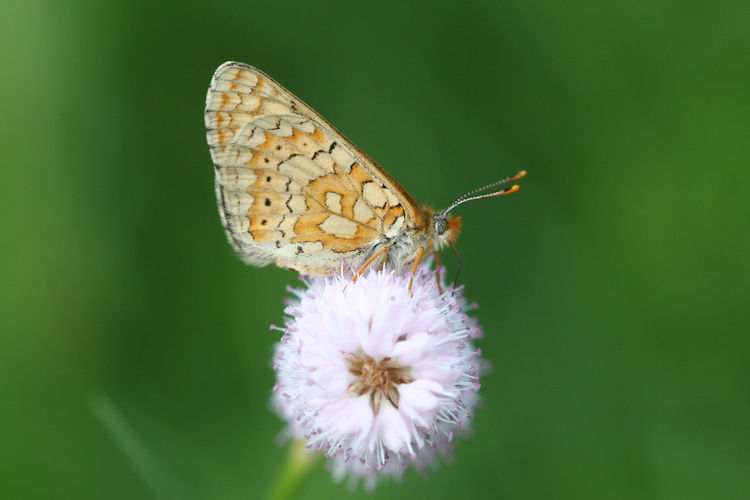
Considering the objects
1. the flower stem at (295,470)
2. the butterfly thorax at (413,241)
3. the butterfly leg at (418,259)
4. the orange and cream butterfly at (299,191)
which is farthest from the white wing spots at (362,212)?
the flower stem at (295,470)

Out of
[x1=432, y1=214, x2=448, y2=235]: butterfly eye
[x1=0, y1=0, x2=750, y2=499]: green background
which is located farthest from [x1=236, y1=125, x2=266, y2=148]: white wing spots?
[x1=0, y1=0, x2=750, y2=499]: green background

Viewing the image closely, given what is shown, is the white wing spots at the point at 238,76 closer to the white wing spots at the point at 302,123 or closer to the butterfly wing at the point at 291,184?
the butterfly wing at the point at 291,184

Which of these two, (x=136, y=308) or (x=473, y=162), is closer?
(x=136, y=308)

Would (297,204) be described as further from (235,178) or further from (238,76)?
(238,76)

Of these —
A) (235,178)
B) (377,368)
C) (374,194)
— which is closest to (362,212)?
(374,194)

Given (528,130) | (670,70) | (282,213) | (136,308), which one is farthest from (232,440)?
(670,70)

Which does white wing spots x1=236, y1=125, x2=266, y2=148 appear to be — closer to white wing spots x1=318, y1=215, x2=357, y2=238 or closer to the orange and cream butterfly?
the orange and cream butterfly

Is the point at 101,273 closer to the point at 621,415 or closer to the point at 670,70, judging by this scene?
the point at 621,415
